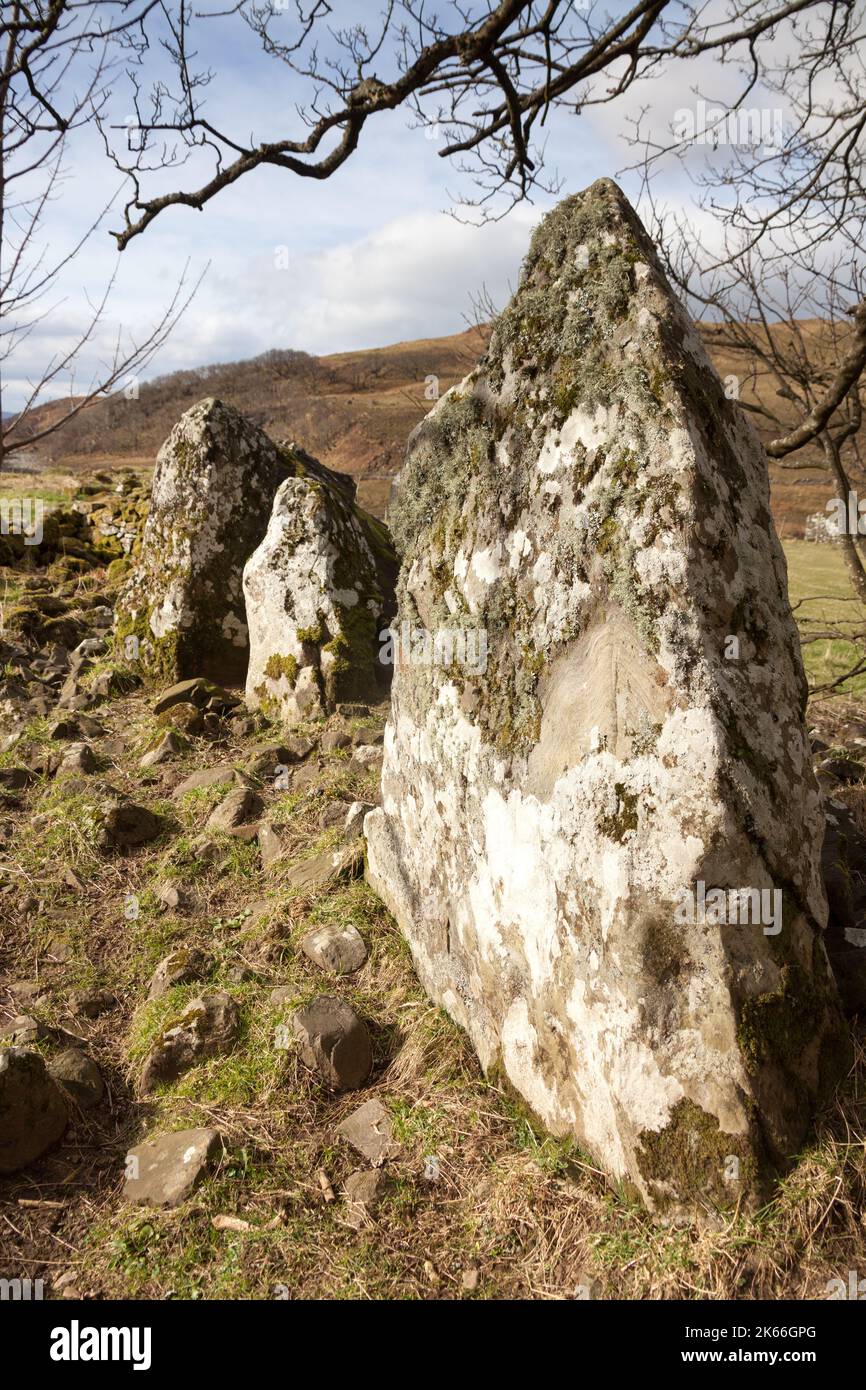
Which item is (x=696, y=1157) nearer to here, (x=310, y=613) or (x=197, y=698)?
(x=310, y=613)

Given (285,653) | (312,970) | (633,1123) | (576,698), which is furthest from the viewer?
(285,653)

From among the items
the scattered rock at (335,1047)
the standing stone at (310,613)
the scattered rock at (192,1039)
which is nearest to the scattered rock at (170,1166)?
the scattered rock at (192,1039)

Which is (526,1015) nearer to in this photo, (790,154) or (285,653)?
(285,653)

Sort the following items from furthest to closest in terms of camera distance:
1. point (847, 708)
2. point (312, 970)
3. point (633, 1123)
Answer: point (847, 708) → point (312, 970) → point (633, 1123)

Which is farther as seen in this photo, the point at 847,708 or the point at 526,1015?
the point at 847,708

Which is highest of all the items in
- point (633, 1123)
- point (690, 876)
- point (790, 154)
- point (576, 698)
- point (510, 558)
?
point (790, 154)

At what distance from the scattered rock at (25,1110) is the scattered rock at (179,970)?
72 centimetres

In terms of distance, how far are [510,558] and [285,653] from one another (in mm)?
3815

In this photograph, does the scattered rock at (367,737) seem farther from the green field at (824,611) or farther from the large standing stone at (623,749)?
the green field at (824,611)

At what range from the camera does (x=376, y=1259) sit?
2.85 metres

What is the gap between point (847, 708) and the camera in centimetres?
814
